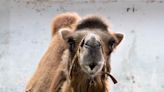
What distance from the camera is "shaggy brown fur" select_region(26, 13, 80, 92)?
3475mm

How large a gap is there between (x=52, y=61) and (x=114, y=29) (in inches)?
92.2

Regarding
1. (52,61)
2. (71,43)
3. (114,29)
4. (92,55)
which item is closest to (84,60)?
(92,55)

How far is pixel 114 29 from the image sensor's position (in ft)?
19.1

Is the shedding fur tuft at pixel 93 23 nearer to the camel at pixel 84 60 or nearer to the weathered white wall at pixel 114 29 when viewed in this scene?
the camel at pixel 84 60

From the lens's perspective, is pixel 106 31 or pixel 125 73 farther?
pixel 125 73

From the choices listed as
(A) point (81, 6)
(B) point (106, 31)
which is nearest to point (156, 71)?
(A) point (81, 6)

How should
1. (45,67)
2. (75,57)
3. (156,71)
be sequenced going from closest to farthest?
1. (75,57)
2. (45,67)
3. (156,71)

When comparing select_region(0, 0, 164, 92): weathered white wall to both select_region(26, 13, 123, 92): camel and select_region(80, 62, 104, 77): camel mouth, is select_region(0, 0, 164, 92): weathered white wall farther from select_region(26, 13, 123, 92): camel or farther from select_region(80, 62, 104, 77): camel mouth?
select_region(80, 62, 104, 77): camel mouth

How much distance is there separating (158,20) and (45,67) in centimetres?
253

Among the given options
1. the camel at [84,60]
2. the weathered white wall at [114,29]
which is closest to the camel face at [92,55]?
the camel at [84,60]

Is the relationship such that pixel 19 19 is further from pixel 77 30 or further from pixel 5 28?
pixel 77 30

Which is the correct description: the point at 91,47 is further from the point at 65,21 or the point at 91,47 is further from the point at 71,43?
the point at 65,21

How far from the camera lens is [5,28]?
6.03m

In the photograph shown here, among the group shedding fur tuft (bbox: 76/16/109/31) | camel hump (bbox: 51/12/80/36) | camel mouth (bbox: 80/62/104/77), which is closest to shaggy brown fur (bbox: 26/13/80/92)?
camel hump (bbox: 51/12/80/36)
